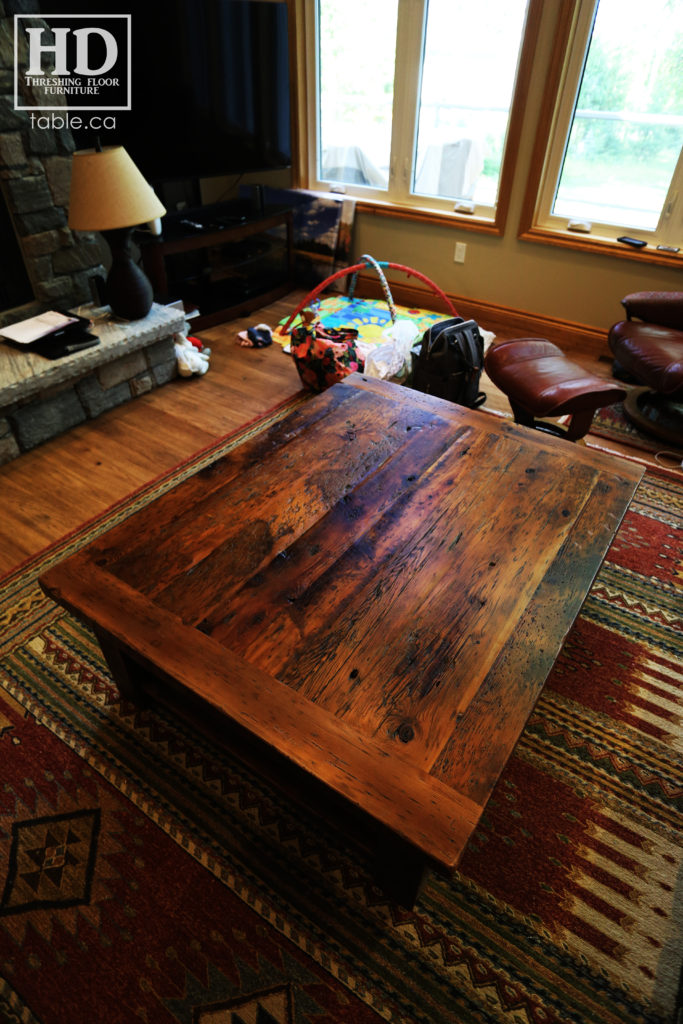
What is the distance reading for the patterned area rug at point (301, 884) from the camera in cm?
112

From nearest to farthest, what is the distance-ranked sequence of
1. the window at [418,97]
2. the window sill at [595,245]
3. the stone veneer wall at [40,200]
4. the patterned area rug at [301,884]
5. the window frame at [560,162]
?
the patterned area rug at [301,884]
the stone veneer wall at [40,200]
the window frame at [560,162]
the window sill at [595,245]
the window at [418,97]

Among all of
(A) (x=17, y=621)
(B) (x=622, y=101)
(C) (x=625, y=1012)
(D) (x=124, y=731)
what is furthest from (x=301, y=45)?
(C) (x=625, y=1012)

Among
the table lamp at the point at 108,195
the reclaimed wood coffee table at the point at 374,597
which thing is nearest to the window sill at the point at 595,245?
the reclaimed wood coffee table at the point at 374,597

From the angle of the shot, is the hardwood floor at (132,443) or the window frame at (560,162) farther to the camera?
the window frame at (560,162)

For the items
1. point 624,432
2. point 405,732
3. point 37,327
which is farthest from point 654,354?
point 37,327

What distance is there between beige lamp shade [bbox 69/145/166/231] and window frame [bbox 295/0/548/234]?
70.0 inches

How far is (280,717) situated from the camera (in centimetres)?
106

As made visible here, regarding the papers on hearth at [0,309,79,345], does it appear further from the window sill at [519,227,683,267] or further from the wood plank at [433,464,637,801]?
the window sill at [519,227,683,267]

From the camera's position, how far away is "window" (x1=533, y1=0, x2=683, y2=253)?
8.94ft

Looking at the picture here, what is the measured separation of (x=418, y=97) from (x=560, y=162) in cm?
91

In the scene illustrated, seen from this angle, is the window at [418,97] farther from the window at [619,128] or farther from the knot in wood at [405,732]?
the knot in wood at [405,732]

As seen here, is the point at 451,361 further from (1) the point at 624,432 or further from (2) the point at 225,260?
(2) the point at 225,260

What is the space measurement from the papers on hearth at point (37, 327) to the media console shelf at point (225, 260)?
0.67 m

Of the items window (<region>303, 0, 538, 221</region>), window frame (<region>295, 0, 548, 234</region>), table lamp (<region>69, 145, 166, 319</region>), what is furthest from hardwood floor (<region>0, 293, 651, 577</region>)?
window (<region>303, 0, 538, 221</region>)
